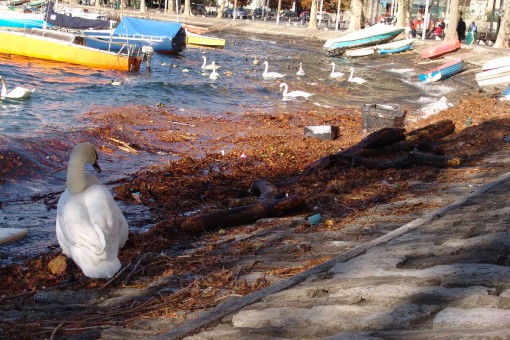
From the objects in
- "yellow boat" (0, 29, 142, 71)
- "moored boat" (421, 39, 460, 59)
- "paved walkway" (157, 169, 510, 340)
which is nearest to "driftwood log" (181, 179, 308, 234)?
"paved walkway" (157, 169, 510, 340)

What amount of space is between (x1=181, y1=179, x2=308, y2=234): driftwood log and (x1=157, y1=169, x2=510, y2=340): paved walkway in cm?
251

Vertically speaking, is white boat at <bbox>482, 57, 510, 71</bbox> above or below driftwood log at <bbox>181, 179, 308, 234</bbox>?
above

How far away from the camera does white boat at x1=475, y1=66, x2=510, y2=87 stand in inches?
1061

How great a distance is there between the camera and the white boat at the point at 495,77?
26.9 m

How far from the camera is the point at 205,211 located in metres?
9.78

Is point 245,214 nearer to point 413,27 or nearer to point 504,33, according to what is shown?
point 504,33

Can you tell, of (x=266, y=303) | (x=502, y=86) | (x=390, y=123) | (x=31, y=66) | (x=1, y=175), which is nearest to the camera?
(x=266, y=303)

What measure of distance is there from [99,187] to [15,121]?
583 inches

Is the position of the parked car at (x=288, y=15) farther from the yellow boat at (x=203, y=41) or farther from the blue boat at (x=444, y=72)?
the blue boat at (x=444, y=72)

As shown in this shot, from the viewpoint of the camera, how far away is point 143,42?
165ft

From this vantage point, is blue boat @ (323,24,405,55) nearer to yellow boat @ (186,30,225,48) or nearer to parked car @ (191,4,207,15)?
yellow boat @ (186,30,225,48)

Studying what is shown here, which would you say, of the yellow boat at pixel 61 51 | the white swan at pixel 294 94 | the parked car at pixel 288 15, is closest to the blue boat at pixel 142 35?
the yellow boat at pixel 61 51

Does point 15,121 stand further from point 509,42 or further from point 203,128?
point 509,42

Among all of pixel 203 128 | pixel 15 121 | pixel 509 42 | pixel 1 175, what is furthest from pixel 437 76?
pixel 1 175
